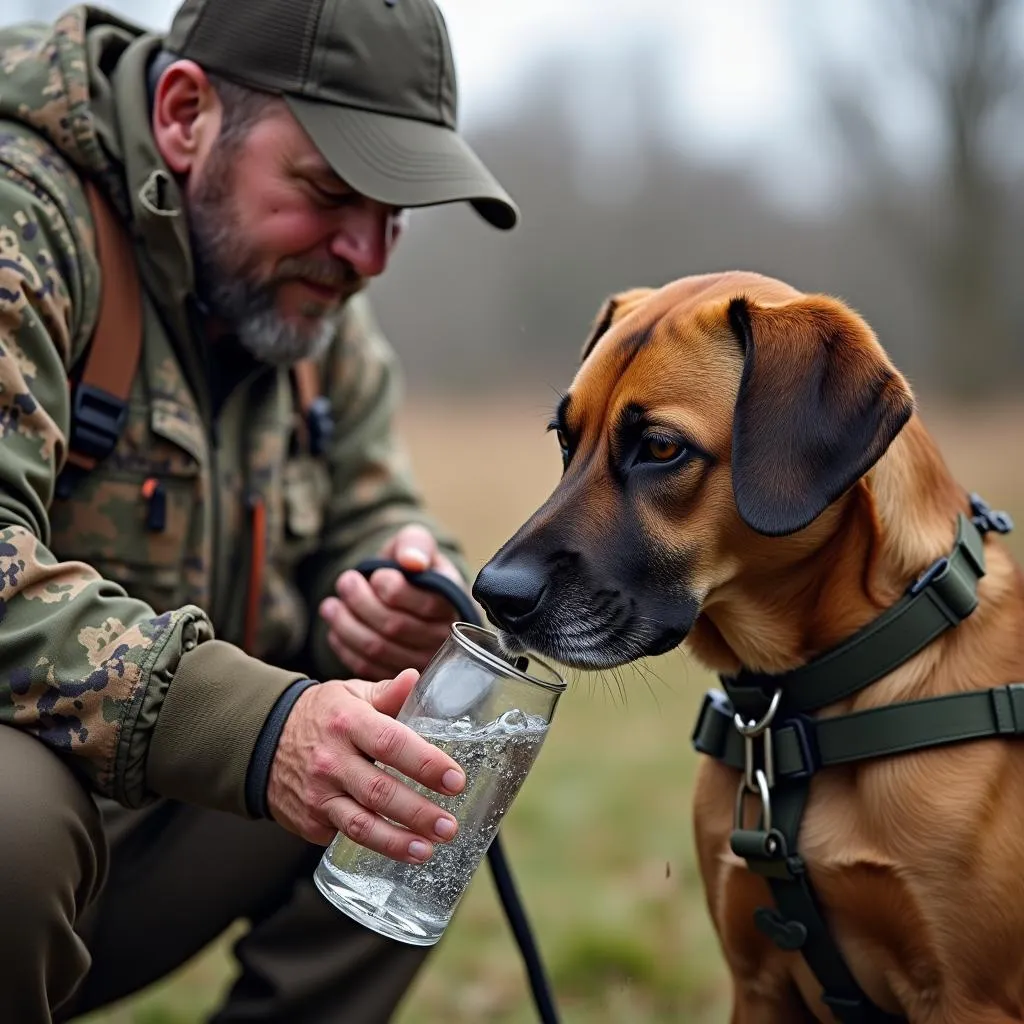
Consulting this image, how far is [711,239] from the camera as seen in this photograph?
52.1 ft

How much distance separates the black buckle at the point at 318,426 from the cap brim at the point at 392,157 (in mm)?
756

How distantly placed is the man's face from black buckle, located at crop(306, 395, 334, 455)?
353mm

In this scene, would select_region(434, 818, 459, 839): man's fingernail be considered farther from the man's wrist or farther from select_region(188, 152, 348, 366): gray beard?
select_region(188, 152, 348, 366): gray beard

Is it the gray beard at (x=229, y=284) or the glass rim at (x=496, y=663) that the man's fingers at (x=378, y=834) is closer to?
the glass rim at (x=496, y=663)

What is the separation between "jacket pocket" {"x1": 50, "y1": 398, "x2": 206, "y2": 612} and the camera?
2.78 meters

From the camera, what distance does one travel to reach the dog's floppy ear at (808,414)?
→ 2.20 meters

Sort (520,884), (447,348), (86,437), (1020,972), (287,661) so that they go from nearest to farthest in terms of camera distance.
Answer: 1. (1020,972)
2. (86,437)
3. (287,661)
4. (520,884)
5. (447,348)

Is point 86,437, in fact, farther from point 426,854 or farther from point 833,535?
point 833,535

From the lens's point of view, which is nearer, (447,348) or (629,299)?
(629,299)

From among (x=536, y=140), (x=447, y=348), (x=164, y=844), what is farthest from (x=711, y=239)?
(x=164, y=844)

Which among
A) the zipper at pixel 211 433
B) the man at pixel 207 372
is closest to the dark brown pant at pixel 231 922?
the man at pixel 207 372

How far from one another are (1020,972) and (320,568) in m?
Answer: 1.99

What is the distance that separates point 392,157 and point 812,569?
127 cm

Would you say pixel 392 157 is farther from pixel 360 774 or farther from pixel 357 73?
pixel 360 774
